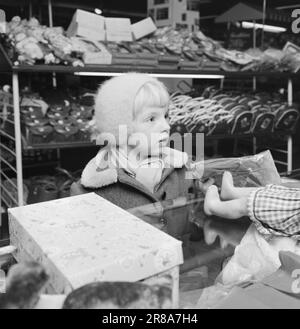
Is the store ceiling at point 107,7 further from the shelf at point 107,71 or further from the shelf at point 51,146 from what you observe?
the shelf at point 51,146

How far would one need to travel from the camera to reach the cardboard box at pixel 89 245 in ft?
1.39

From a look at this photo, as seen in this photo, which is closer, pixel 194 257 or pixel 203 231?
pixel 194 257

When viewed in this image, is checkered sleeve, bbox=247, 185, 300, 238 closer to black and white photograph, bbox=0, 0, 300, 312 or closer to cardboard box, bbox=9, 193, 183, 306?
black and white photograph, bbox=0, 0, 300, 312

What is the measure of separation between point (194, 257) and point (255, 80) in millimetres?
3008

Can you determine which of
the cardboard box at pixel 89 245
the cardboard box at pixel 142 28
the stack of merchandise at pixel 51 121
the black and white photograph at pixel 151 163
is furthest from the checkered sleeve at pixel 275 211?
the cardboard box at pixel 142 28

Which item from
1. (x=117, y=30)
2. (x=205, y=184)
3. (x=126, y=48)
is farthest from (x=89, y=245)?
(x=117, y=30)

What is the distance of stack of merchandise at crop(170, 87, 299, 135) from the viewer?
266 centimetres

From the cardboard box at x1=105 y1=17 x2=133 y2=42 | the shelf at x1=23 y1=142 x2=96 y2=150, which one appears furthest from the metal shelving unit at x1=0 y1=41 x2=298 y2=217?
the cardboard box at x1=105 y1=17 x2=133 y2=42

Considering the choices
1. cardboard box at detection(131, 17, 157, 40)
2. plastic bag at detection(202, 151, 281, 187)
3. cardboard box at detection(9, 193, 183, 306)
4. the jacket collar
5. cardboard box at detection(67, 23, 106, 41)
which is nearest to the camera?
cardboard box at detection(9, 193, 183, 306)

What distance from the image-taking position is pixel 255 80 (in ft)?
11.3

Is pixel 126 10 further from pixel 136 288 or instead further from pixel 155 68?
pixel 136 288

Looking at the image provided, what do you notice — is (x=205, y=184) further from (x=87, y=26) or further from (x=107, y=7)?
(x=107, y=7)

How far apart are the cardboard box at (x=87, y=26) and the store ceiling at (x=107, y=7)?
292 mm
